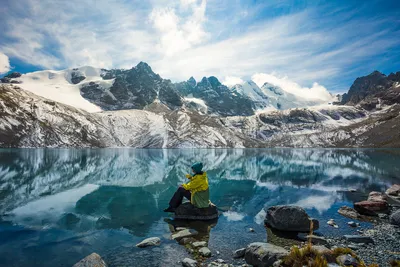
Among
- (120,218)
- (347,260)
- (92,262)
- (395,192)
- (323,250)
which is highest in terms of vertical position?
(347,260)

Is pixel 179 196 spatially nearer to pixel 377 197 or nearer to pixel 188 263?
pixel 188 263

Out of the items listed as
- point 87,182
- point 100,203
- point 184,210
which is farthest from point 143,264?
point 87,182

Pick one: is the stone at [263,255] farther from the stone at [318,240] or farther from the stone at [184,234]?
the stone at [184,234]

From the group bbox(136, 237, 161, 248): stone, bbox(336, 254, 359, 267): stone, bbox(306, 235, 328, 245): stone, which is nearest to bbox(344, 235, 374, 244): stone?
bbox(306, 235, 328, 245): stone

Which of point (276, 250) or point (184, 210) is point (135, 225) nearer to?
point (184, 210)

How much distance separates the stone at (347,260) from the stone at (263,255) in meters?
2.38

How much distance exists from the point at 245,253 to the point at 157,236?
21.0 ft

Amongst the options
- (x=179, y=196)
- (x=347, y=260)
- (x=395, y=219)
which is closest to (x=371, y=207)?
(x=395, y=219)

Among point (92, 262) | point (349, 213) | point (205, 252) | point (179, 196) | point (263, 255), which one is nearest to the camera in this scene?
point (92, 262)

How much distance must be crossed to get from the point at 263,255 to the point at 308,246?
105 inches

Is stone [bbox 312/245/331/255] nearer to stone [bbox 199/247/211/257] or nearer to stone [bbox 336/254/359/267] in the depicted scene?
stone [bbox 336/254/359/267]

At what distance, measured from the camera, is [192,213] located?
2170cm

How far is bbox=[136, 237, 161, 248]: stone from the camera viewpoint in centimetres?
1600

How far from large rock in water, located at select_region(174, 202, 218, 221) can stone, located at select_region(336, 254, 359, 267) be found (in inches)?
447
